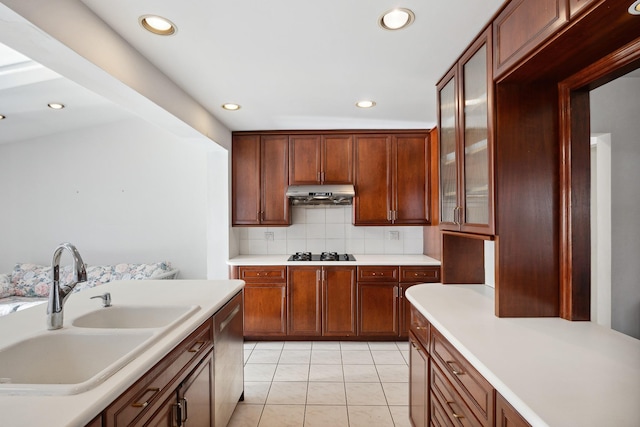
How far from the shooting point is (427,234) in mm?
3938

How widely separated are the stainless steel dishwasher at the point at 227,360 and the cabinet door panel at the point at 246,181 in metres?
1.45

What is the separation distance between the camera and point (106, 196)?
15.1 ft

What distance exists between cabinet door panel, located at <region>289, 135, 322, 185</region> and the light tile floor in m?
1.84

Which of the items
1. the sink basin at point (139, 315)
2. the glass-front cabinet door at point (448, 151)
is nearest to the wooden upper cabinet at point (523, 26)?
the glass-front cabinet door at point (448, 151)

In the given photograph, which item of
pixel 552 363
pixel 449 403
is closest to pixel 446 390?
pixel 449 403

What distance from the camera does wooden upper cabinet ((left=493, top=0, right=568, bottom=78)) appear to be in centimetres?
Answer: 112

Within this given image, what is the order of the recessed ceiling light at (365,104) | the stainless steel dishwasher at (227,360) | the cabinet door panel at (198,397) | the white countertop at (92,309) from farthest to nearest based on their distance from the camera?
the recessed ceiling light at (365,104) < the stainless steel dishwasher at (227,360) < the cabinet door panel at (198,397) < the white countertop at (92,309)

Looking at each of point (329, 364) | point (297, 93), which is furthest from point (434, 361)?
point (297, 93)

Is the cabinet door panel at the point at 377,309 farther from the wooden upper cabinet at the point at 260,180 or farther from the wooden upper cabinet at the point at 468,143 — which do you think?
the wooden upper cabinet at the point at 468,143

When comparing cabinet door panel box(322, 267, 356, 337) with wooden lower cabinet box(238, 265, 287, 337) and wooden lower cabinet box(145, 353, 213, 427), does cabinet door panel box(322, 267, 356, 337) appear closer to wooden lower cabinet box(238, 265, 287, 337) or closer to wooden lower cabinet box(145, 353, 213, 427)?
wooden lower cabinet box(238, 265, 287, 337)

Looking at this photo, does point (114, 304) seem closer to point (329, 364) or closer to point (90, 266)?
point (329, 364)

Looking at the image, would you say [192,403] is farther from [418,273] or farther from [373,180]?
[373,180]

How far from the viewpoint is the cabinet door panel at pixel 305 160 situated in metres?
3.78

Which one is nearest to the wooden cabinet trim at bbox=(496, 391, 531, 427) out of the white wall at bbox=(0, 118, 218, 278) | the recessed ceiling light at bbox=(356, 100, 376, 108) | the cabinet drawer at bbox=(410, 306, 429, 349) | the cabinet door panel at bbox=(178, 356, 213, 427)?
the cabinet drawer at bbox=(410, 306, 429, 349)
